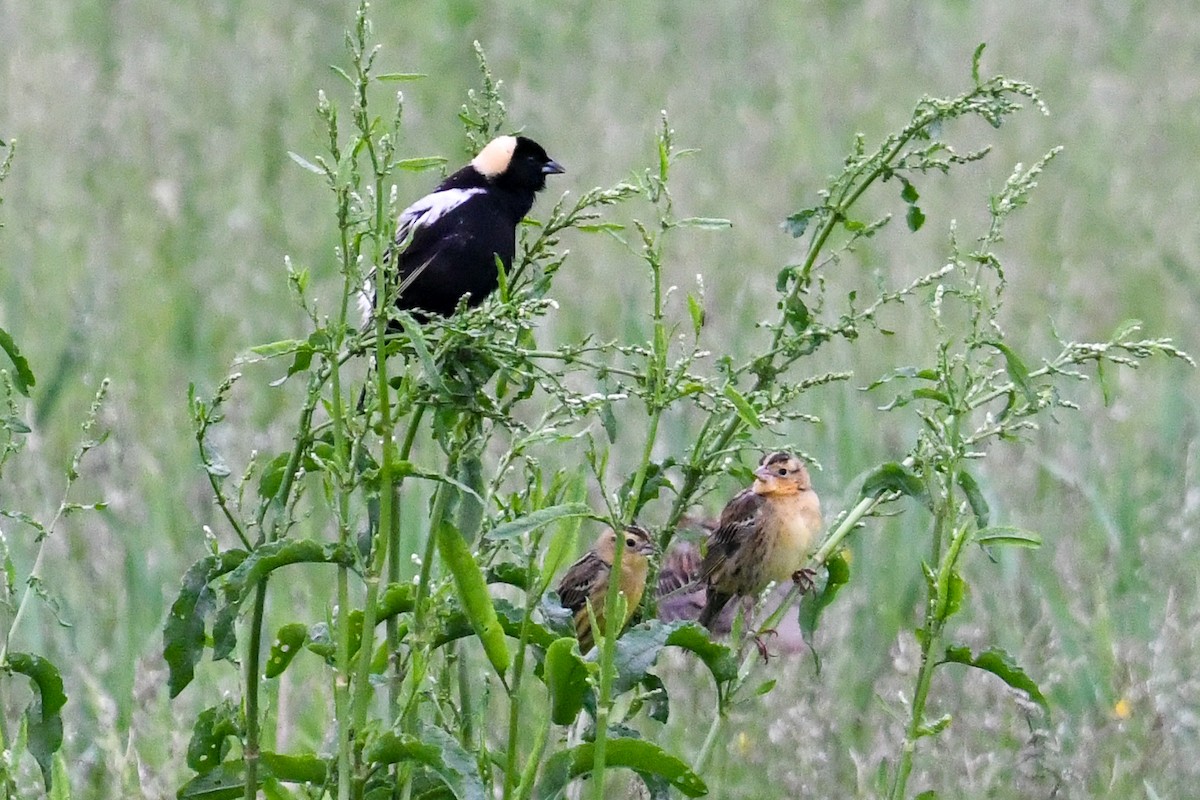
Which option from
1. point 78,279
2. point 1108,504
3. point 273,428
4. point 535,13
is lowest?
point 1108,504

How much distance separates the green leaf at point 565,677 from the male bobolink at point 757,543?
2.68 ft

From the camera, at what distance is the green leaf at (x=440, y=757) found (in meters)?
1.83

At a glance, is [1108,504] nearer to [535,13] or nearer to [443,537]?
[443,537]

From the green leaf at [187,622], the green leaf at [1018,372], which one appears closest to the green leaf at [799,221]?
the green leaf at [1018,372]

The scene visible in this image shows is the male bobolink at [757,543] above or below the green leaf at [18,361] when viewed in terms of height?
above

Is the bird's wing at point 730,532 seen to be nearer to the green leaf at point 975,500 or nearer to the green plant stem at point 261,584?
the green leaf at point 975,500

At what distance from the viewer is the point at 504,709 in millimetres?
3740

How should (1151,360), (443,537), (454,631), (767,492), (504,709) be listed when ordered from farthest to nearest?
1. (1151,360)
2. (504,709)
3. (767,492)
4. (454,631)
5. (443,537)

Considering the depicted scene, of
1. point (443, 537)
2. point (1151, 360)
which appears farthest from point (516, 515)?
point (1151, 360)

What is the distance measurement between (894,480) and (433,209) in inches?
48.0

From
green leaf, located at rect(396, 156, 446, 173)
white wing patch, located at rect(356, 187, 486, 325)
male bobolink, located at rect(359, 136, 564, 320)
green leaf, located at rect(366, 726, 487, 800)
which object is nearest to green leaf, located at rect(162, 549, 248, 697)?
green leaf, located at rect(366, 726, 487, 800)

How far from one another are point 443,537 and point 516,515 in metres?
0.12

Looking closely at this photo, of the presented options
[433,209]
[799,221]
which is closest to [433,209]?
[433,209]

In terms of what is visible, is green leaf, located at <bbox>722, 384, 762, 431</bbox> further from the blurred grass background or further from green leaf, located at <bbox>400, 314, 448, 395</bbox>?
the blurred grass background
